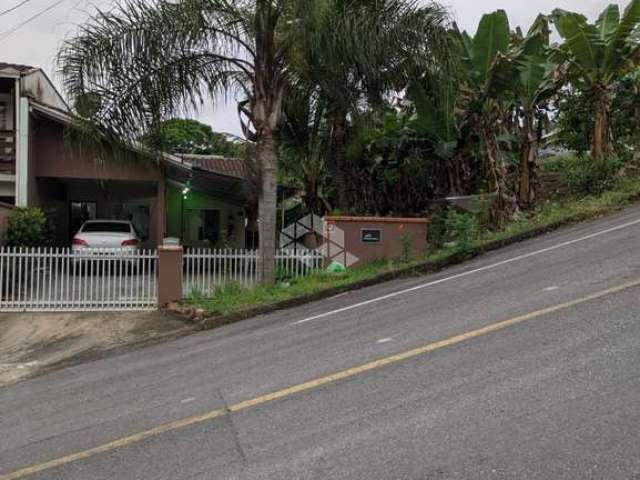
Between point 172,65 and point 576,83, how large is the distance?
11.6 metres

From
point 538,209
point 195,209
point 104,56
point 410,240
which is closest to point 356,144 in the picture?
point 410,240

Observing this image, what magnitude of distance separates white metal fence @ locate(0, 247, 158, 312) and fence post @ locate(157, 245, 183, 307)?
0.61ft

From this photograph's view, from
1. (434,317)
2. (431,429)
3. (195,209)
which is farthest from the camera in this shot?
(195,209)

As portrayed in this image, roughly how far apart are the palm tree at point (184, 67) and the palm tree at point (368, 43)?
0.51m

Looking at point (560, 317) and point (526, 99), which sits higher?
point (526, 99)

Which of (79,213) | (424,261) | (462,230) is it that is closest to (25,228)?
(79,213)

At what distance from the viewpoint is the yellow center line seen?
14.4ft

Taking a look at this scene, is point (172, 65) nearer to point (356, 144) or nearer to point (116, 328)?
point (116, 328)

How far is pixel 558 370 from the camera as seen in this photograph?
16.0 ft

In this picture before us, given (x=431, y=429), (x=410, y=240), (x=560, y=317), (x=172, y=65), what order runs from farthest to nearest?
(x=410, y=240), (x=172, y=65), (x=560, y=317), (x=431, y=429)

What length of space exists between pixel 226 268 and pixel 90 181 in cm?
860

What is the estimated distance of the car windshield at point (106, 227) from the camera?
1580cm

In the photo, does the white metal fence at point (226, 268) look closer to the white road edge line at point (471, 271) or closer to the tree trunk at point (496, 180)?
the white road edge line at point (471, 271)

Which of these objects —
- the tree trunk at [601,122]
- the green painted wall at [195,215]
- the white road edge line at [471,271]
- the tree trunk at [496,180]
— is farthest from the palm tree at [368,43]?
the green painted wall at [195,215]
